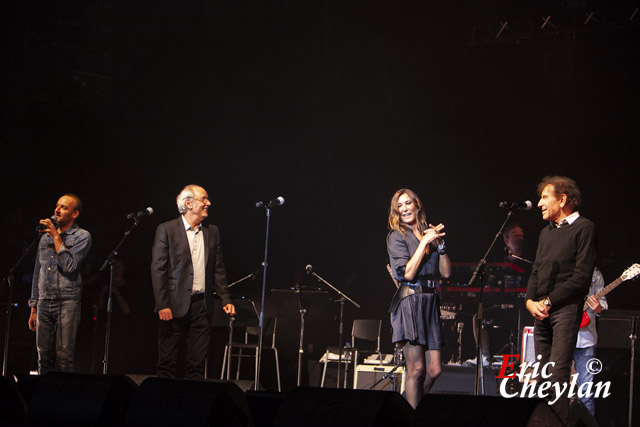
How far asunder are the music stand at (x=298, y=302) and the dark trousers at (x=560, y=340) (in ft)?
13.8

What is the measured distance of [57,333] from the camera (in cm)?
585

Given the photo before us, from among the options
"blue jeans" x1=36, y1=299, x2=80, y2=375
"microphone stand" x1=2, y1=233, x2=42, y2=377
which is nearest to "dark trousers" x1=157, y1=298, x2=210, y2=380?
"blue jeans" x1=36, y1=299, x2=80, y2=375

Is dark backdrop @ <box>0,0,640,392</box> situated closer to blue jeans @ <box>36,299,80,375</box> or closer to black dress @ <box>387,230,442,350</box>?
blue jeans @ <box>36,299,80,375</box>

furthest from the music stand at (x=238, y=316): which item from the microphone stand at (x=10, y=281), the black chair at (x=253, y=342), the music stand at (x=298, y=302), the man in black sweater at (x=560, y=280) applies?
the man in black sweater at (x=560, y=280)

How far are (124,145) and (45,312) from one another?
361 centimetres

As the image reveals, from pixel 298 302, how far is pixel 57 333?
3.19m

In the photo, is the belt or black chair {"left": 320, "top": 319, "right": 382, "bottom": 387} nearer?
the belt

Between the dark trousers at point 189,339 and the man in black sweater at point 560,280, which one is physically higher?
the man in black sweater at point 560,280

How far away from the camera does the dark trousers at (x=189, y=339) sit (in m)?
5.54

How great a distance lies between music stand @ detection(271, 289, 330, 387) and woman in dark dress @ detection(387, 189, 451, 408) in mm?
3343

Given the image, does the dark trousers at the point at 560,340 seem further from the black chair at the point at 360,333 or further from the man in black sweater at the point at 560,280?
the black chair at the point at 360,333

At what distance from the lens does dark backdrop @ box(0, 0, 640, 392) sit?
855cm

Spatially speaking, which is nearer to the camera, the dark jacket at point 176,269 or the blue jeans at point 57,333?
the dark jacket at point 176,269

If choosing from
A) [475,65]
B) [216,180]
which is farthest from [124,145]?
[475,65]
